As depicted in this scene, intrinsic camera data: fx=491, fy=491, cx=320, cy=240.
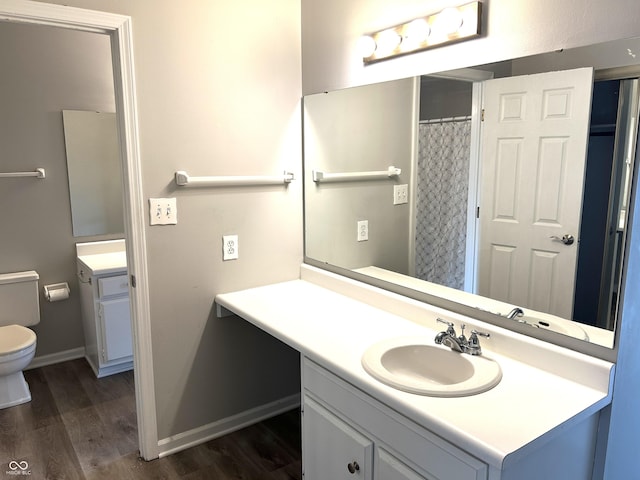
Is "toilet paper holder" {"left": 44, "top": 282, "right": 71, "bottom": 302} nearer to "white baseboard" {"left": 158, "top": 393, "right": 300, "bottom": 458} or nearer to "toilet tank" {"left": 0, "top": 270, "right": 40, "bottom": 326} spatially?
"toilet tank" {"left": 0, "top": 270, "right": 40, "bottom": 326}

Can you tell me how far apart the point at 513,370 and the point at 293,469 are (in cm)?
121

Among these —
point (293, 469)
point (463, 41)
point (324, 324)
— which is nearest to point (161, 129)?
point (324, 324)

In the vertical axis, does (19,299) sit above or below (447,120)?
below

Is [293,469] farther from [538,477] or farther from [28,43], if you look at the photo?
[28,43]

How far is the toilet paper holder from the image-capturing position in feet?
10.5

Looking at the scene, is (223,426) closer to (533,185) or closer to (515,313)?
(515,313)

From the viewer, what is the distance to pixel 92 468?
224 centimetres

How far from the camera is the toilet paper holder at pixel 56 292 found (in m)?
3.21

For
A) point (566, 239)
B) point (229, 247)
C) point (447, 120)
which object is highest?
point (447, 120)

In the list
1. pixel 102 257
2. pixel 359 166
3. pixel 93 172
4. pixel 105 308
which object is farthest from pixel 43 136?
pixel 359 166

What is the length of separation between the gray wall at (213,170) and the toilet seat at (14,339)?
40.1 inches

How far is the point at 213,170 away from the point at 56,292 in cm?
170

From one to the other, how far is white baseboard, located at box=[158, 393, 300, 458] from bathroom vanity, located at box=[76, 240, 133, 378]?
987 millimetres

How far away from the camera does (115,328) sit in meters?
3.07
